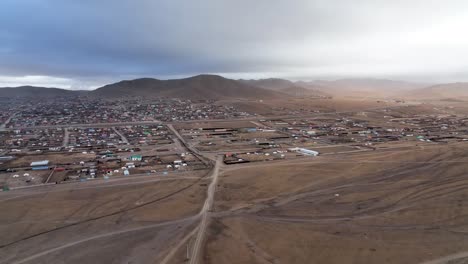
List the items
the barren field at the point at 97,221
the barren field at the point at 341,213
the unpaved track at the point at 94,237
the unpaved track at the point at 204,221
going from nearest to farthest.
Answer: the unpaved track at the point at 94,237
the unpaved track at the point at 204,221
the barren field at the point at 341,213
the barren field at the point at 97,221

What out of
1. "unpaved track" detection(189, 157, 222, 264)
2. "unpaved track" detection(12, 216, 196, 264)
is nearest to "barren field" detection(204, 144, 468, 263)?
"unpaved track" detection(189, 157, 222, 264)

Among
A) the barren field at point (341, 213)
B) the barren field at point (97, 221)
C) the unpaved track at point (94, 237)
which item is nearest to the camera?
the unpaved track at point (94, 237)

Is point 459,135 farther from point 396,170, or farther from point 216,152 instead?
point 216,152

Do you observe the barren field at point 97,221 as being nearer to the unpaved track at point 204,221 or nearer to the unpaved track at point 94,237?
the unpaved track at point 94,237

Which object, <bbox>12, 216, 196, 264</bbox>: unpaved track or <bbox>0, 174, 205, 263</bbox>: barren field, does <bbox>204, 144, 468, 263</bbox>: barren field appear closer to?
<bbox>12, 216, 196, 264</bbox>: unpaved track

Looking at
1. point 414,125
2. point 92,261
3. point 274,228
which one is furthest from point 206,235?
point 414,125

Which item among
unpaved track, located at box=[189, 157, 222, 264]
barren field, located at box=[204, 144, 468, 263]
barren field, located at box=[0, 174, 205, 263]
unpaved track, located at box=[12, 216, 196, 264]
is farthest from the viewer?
barren field, located at box=[0, 174, 205, 263]

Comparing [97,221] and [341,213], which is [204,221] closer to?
[97,221]

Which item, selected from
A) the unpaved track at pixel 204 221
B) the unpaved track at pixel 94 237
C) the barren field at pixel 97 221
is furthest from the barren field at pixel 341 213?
the barren field at pixel 97 221

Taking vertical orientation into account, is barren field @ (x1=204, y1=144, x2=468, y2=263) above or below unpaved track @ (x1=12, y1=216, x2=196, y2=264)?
below

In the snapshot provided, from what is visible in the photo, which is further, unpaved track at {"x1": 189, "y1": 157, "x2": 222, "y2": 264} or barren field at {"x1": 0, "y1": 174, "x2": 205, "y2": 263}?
barren field at {"x1": 0, "y1": 174, "x2": 205, "y2": 263}

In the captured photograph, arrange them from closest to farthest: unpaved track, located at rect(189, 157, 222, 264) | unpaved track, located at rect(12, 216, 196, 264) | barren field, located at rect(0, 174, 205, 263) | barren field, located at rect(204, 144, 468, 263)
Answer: unpaved track, located at rect(12, 216, 196, 264) < unpaved track, located at rect(189, 157, 222, 264) < barren field, located at rect(204, 144, 468, 263) < barren field, located at rect(0, 174, 205, 263)

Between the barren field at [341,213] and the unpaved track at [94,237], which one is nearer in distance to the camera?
the unpaved track at [94,237]

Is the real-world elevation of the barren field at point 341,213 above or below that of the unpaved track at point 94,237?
below
